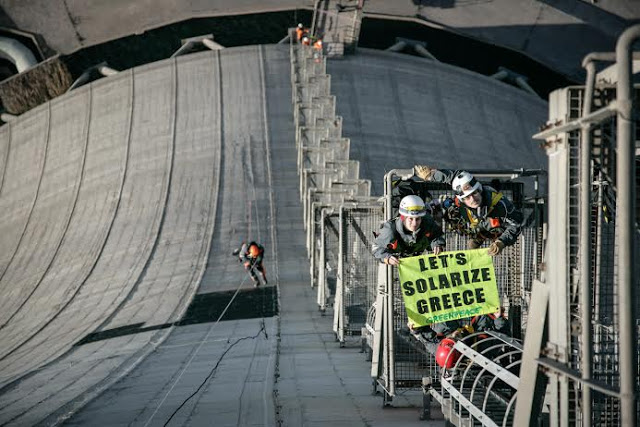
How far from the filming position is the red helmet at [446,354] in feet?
25.8

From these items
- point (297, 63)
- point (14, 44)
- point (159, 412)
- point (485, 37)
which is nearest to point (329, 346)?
point (159, 412)

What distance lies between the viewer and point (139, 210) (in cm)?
3381

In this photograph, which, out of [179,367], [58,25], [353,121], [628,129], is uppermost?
[58,25]

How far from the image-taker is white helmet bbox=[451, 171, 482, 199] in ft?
30.0

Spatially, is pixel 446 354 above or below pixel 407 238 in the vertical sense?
below

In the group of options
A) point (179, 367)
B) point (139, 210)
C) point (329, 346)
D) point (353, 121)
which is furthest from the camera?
point (353, 121)

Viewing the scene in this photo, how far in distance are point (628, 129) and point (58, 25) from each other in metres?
47.9

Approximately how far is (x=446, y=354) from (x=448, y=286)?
58 centimetres

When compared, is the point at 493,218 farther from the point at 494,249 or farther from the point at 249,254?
the point at 249,254

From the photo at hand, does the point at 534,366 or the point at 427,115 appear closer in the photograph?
the point at 534,366

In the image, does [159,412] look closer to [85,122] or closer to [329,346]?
[329,346]

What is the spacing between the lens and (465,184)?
30.1 feet

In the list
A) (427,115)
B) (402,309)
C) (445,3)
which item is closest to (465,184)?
A: (402,309)

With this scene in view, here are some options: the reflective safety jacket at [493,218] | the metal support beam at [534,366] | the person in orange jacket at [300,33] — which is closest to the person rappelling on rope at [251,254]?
the reflective safety jacket at [493,218]
